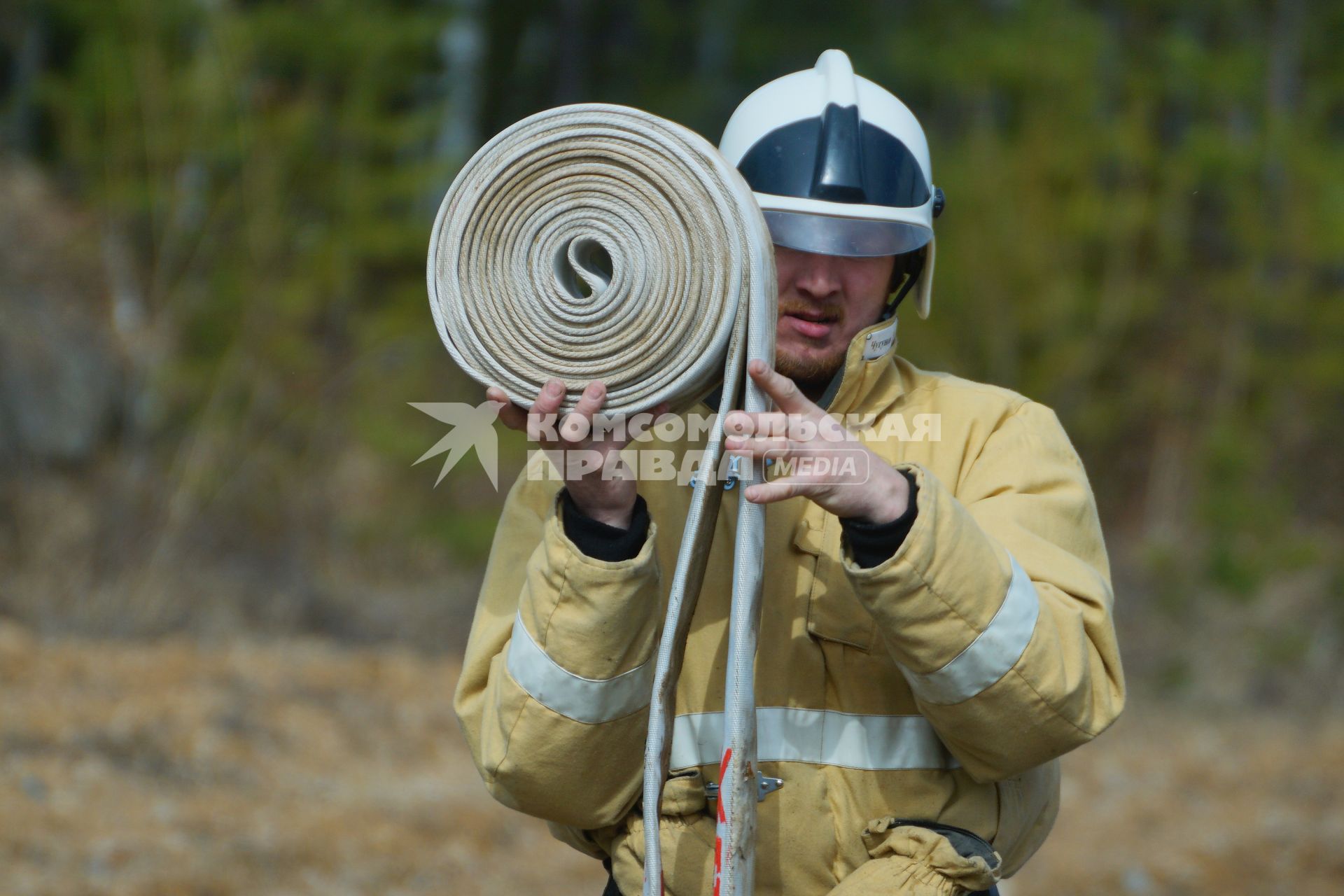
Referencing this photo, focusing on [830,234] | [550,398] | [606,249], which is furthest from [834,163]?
[550,398]

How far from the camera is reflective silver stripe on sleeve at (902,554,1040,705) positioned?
6.73 feet

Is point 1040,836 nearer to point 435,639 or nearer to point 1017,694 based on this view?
point 1017,694

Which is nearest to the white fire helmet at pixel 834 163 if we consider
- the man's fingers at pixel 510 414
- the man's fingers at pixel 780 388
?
the man's fingers at pixel 780 388

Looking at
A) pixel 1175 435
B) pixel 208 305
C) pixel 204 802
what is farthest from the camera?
pixel 1175 435

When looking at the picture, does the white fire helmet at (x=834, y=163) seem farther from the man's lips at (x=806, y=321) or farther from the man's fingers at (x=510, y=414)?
the man's fingers at (x=510, y=414)

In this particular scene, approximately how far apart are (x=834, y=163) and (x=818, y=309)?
249mm

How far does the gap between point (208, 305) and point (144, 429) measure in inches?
43.0

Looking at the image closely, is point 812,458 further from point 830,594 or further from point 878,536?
point 830,594

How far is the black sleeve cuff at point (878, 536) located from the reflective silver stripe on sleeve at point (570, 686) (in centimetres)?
41

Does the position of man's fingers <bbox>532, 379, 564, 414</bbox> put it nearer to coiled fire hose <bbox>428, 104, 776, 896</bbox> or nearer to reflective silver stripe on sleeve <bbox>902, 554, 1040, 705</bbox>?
coiled fire hose <bbox>428, 104, 776, 896</bbox>

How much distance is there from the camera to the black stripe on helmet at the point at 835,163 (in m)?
2.45

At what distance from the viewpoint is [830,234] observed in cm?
242

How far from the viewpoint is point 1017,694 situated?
2084mm

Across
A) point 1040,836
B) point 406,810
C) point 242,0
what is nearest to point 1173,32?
point 242,0
